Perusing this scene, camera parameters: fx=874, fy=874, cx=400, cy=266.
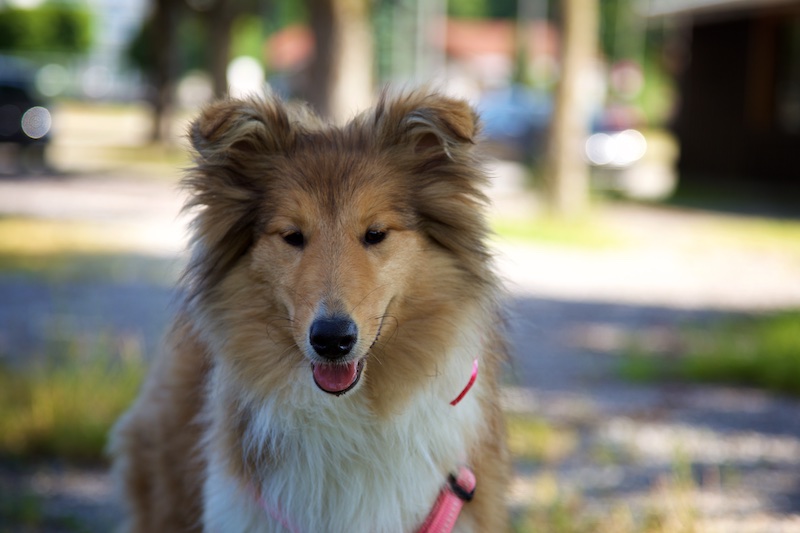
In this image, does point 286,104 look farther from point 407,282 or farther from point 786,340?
point 786,340

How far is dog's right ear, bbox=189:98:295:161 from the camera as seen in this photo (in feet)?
10.7

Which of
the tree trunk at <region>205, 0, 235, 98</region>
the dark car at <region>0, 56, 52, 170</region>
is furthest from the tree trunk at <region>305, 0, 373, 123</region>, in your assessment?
the tree trunk at <region>205, 0, 235, 98</region>

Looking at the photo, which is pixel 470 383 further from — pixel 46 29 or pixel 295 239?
pixel 46 29

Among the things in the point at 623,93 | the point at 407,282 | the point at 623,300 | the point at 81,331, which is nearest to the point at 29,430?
the point at 81,331

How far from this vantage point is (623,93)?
65.4 metres

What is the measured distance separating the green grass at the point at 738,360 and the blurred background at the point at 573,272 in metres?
0.03

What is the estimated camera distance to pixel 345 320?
3.06m

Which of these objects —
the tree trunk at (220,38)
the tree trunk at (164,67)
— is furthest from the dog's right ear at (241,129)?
the tree trunk at (164,67)

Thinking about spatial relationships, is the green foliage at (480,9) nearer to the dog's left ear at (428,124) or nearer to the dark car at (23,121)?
the dark car at (23,121)

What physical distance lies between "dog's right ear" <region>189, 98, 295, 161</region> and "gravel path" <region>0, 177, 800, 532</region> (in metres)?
1.15

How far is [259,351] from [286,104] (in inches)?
43.7

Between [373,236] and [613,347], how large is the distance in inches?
225

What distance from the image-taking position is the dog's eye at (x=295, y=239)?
11.0ft

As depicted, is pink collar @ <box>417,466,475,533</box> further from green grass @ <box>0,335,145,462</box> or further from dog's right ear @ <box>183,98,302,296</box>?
green grass @ <box>0,335,145,462</box>
